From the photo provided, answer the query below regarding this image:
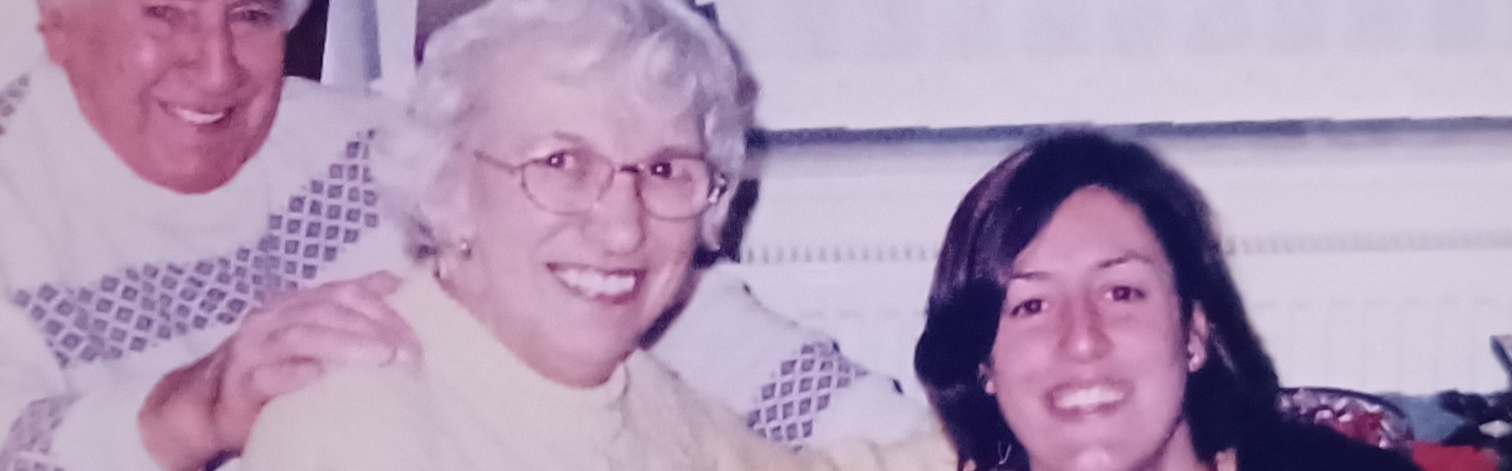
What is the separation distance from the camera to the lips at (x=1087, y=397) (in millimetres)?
870

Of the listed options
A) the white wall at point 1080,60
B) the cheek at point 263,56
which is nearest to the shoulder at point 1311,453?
the white wall at point 1080,60

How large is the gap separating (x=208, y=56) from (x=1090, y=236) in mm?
685

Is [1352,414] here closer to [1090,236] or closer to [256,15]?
[1090,236]

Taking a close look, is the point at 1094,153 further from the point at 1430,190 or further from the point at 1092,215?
the point at 1430,190

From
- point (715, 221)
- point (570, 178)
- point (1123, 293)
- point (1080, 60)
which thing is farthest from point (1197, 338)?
point (570, 178)

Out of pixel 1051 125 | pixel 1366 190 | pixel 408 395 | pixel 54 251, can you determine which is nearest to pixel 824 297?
pixel 1051 125

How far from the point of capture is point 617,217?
33.8 inches

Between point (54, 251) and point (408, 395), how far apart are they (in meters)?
0.31

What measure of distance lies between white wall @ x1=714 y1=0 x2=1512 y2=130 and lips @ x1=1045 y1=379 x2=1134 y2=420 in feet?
0.79

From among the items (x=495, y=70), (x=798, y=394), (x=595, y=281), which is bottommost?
(x=798, y=394)

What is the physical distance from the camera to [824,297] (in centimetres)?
101

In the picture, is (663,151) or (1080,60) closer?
(663,151)

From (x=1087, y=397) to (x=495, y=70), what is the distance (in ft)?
1.64

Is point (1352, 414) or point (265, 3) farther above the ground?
point (265, 3)
